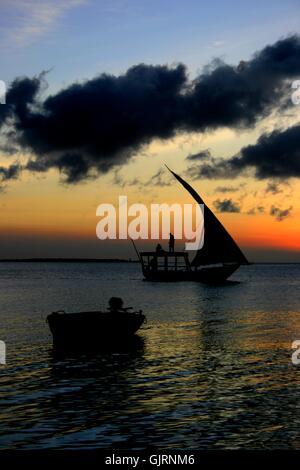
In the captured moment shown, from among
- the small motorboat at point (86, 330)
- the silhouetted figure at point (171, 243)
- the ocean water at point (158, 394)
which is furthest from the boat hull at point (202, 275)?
the small motorboat at point (86, 330)

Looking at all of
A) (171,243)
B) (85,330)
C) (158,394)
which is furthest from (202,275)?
(158,394)

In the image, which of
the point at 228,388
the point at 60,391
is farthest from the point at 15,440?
the point at 228,388

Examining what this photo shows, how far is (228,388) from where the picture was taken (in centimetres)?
2106

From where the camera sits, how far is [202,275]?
106 m

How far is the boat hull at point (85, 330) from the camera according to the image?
101 feet

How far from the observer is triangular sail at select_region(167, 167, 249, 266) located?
96.8 metres

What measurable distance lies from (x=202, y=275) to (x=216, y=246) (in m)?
11.0

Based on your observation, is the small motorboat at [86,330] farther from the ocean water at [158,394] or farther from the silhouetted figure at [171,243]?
the silhouetted figure at [171,243]

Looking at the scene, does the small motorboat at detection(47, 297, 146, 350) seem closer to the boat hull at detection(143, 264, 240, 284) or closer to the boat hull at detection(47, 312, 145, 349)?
the boat hull at detection(47, 312, 145, 349)

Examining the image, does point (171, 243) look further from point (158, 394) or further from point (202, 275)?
point (158, 394)

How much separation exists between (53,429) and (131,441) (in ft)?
7.66
